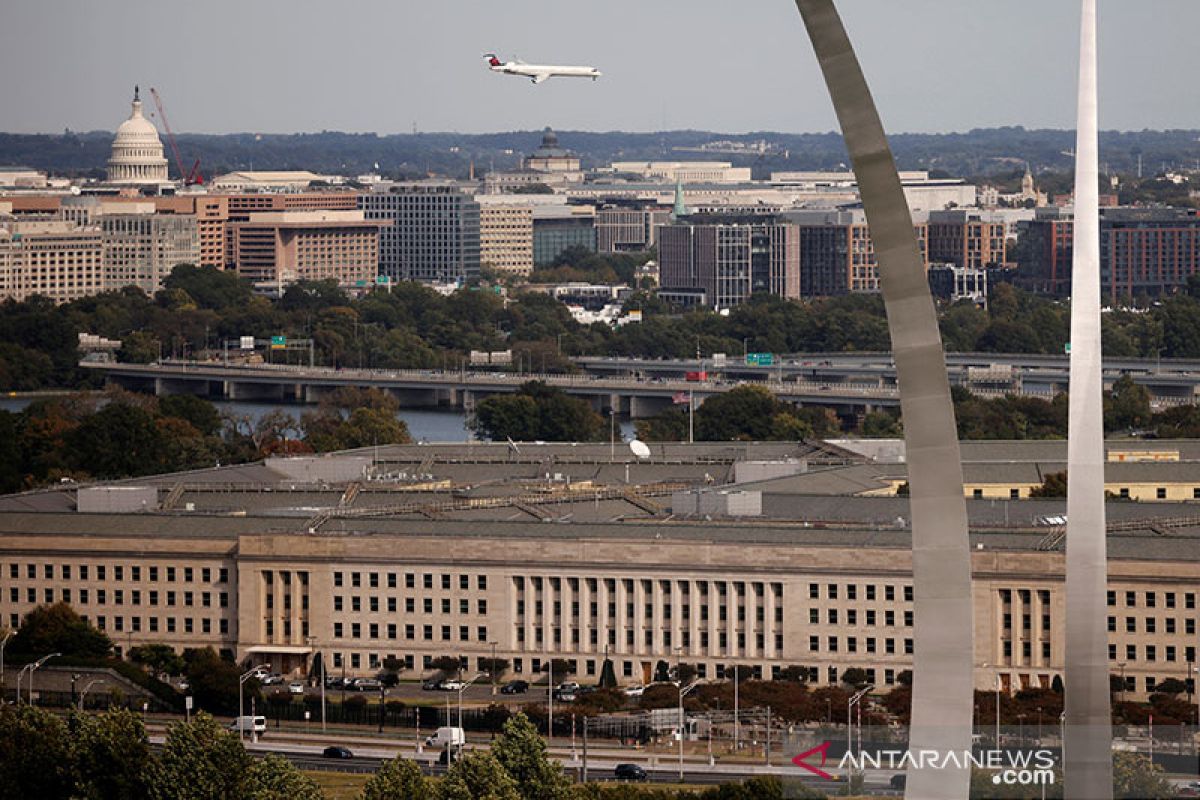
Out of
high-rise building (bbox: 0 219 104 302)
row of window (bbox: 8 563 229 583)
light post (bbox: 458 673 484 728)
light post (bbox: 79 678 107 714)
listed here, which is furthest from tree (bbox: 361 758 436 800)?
high-rise building (bbox: 0 219 104 302)

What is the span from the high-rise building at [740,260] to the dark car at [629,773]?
136 meters

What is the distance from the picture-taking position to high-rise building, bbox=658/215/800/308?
17550cm

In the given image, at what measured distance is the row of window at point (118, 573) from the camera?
5122 cm

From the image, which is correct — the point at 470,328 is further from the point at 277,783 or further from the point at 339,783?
the point at 277,783

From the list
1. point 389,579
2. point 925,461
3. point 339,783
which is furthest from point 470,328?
point 925,461

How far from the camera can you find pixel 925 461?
17.2 meters

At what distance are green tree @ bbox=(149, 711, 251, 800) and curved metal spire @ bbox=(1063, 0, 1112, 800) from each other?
1565 centimetres

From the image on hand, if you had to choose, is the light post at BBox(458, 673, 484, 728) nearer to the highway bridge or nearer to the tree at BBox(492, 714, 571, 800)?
the tree at BBox(492, 714, 571, 800)

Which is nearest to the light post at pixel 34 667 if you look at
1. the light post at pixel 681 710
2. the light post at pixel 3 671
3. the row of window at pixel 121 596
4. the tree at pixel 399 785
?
the light post at pixel 3 671

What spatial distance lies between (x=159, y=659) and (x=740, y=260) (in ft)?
424

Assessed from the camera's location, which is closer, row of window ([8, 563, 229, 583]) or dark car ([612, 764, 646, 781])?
dark car ([612, 764, 646, 781])

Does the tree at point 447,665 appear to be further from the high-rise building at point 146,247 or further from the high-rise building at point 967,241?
the high-rise building at point 967,241

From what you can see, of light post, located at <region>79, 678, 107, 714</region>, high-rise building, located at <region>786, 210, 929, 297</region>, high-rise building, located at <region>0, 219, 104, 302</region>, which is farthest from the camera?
high-rise building, located at <region>786, 210, 929, 297</region>

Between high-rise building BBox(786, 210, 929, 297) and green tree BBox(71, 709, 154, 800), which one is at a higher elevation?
high-rise building BBox(786, 210, 929, 297)
